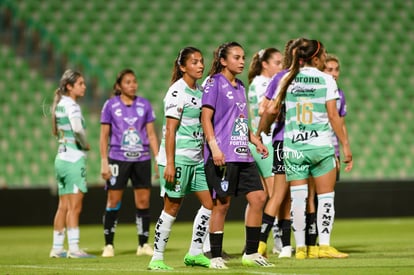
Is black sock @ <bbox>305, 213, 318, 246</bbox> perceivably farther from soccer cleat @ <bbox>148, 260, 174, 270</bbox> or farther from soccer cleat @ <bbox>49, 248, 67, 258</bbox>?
soccer cleat @ <bbox>49, 248, 67, 258</bbox>

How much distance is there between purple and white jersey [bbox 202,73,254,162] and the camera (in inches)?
307

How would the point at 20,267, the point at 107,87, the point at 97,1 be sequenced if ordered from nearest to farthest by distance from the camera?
the point at 20,267, the point at 107,87, the point at 97,1

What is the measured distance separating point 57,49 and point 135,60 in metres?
1.78

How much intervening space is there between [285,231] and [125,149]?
242cm

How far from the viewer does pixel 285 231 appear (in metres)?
9.50

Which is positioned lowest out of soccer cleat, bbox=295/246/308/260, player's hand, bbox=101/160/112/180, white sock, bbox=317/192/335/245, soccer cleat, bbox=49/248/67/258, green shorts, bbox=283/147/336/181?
soccer cleat, bbox=49/248/67/258

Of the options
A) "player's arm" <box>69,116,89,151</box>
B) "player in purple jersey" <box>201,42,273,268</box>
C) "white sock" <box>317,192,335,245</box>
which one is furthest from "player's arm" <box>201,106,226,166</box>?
"player's arm" <box>69,116,89,151</box>

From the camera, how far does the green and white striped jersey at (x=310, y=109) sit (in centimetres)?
860

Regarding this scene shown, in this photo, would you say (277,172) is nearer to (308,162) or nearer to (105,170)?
(308,162)

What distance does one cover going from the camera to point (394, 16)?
21906 mm

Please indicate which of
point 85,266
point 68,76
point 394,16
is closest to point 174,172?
point 85,266

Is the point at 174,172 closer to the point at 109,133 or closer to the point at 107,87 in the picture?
the point at 109,133

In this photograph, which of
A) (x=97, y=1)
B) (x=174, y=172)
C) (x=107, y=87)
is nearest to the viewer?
(x=174, y=172)

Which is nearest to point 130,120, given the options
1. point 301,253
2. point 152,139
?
point 152,139
